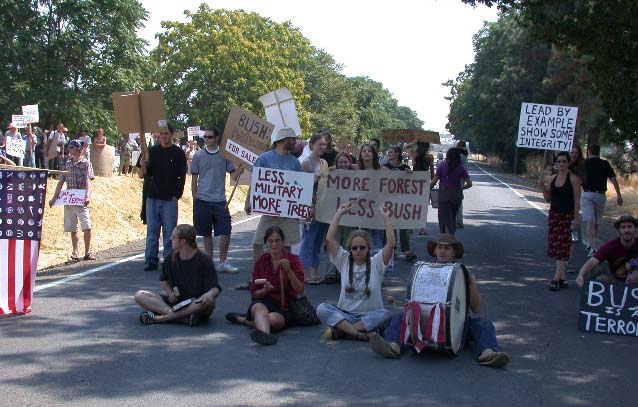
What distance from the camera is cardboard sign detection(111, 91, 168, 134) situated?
40.6 ft

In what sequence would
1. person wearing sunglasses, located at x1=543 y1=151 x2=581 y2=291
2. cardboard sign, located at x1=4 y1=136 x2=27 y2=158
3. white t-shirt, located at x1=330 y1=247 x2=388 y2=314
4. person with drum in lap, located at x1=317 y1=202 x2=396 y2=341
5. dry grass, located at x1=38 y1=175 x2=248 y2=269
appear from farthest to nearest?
cardboard sign, located at x1=4 y1=136 x2=27 y2=158 < dry grass, located at x1=38 y1=175 x2=248 y2=269 < person wearing sunglasses, located at x1=543 y1=151 x2=581 y2=291 < white t-shirt, located at x1=330 y1=247 x2=388 y2=314 < person with drum in lap, located at x1=317 y1=202 x2=396 y2=341

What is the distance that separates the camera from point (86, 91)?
158 feet

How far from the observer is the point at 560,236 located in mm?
11422

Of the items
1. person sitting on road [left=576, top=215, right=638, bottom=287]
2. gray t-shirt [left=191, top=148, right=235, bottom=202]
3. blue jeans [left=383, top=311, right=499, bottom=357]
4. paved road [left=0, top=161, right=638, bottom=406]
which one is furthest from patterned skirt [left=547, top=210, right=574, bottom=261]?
gray t-shirt [left=191, top=148, right=235, bottom=202]

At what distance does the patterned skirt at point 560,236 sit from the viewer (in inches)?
447

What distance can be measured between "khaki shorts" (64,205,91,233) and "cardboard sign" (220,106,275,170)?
2.49m

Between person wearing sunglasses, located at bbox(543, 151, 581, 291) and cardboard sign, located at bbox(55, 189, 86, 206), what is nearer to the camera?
person wearing sunglasses, located at bbox(543, 151, 581, 291)

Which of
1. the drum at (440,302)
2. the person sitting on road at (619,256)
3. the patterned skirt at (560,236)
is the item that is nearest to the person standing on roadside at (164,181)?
the patterned skirt at (560,236)

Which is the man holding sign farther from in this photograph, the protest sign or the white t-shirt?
the protest sign

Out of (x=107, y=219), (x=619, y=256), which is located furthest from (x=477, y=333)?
(x=107, y=219)

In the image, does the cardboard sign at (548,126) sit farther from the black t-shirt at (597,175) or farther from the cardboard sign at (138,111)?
the cardboard sign at (138,111)

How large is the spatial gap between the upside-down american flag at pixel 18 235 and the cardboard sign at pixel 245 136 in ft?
12.7

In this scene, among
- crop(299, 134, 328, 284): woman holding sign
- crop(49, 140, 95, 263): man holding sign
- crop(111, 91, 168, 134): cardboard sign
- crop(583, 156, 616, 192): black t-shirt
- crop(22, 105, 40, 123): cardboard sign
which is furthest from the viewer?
crop(22, 105, 40, 123): cardboard sign

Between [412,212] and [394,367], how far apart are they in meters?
3.33
